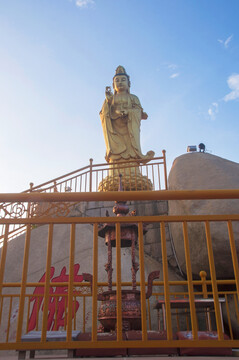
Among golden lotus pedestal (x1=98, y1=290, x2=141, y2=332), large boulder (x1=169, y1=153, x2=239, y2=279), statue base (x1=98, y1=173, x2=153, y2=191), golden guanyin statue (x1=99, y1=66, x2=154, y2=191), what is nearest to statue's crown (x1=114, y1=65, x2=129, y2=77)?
golden guanyin statue (x1=99, y1=66, x2=154, y2=191)

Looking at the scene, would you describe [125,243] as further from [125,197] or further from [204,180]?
[204,180]

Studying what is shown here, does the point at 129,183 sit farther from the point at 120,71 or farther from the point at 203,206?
the point at 120,71

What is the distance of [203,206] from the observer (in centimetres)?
639

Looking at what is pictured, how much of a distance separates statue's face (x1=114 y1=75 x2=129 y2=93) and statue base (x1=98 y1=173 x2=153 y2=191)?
12.9 ft

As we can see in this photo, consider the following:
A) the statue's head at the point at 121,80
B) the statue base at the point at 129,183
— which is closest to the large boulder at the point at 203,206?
the statue base at the point at 129,183

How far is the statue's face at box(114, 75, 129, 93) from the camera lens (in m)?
11.8

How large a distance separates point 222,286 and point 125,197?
15.7 feet

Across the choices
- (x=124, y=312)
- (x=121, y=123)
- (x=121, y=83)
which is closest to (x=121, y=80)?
(x=121, y=83)

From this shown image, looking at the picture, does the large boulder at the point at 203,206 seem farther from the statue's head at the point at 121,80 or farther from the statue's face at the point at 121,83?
the statue's head at the point at 121,80

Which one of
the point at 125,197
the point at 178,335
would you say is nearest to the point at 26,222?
the point at 125,197

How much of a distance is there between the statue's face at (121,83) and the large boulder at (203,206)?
Answer: 15.3ft

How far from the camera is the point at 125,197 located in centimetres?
204

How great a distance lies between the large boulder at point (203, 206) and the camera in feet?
18.5

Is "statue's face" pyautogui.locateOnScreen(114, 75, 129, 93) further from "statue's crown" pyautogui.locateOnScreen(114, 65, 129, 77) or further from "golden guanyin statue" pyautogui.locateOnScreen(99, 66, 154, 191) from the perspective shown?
"statue's crown" pyautogui.locateOnScreen(114, 65, 129, 77)
